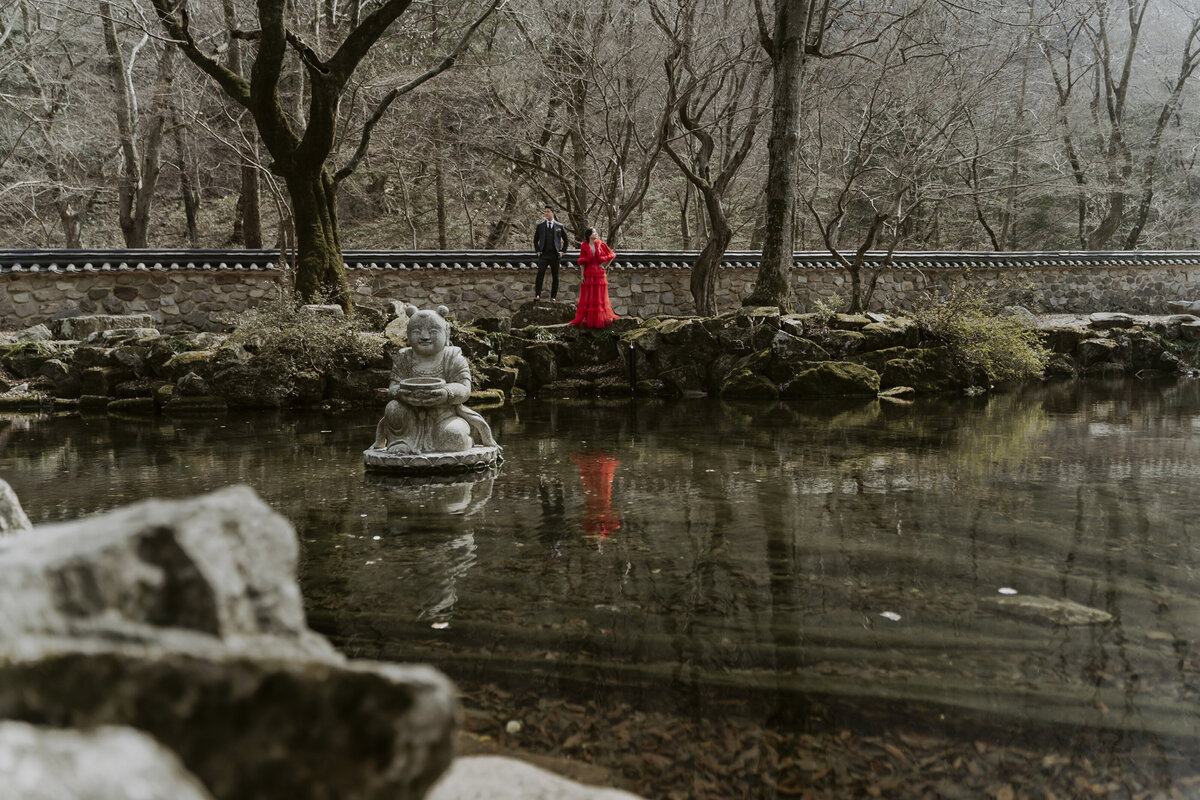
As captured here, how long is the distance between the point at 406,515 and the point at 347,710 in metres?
5.08

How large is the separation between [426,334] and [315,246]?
779cm

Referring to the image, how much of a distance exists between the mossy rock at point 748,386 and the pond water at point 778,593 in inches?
198

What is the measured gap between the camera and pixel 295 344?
44.2ft

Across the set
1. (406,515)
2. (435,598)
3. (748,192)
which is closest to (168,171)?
(748,192)

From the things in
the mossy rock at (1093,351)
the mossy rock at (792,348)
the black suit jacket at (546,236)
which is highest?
the black suit jacket at (546,236)

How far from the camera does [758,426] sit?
36.4 ft

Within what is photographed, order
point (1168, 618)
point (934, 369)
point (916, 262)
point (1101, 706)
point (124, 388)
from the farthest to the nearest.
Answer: point (916, 262)
point (934, 369)
point (124, 388)
point (1168, 618)
point (1101, 706)

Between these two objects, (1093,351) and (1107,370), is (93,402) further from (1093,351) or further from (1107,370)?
(1107,370)

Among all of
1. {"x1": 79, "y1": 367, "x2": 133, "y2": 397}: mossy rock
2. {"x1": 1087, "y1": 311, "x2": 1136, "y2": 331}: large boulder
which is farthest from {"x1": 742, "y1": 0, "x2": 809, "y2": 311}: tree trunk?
{"x1": 79, "y1": 367, "x2": 133, "y2": 397}: mossy rock

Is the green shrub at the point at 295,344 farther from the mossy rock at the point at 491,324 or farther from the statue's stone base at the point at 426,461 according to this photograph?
the statue's stone base at the point at 426,461

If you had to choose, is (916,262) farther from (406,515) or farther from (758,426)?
(406,515)

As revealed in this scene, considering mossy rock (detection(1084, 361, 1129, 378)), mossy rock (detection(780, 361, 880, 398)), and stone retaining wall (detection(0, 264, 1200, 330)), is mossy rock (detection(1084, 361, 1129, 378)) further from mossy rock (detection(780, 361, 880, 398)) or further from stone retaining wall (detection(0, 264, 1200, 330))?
mossy rock (detection(780, 361, 880, 398))

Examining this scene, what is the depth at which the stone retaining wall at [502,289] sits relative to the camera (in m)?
16.1

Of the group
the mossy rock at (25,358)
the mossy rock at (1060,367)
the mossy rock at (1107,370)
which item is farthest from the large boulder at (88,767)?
the mossy rock at (1107,370)
